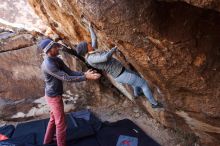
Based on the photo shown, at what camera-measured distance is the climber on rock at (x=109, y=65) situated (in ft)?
17.1

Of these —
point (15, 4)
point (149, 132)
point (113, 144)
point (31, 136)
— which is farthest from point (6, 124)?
point (15, 4)

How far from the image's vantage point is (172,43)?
176 inches

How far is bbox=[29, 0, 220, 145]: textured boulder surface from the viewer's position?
14.0 feet

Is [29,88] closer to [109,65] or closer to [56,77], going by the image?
[56,77]

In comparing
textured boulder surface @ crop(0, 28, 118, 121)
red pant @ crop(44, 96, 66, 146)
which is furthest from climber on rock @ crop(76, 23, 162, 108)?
textured boulder surface @ crop(0, 28, 118, 121)

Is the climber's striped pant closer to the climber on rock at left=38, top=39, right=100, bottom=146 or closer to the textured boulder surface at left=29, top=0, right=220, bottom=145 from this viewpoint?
the textured boulder surface at left=29, top=0, right=220, bottom=145

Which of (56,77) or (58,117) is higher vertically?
(56,77)

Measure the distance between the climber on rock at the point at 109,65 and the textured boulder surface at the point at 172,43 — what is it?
200 millimetres

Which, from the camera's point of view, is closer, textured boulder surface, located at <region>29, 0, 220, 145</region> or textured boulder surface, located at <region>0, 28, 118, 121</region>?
textured boulder surface, located at <region>29, 0, 220, 145</region>

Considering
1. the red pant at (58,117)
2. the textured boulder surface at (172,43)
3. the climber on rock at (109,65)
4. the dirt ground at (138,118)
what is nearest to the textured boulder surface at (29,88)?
the dirt ground at (138,118)

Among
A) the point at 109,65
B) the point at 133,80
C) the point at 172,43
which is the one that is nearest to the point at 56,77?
the point at 109,65

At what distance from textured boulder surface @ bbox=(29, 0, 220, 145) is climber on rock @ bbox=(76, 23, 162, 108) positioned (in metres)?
0.20

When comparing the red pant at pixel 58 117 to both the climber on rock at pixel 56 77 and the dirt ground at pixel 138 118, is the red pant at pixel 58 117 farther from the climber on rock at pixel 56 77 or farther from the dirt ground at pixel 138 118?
the dirt ground at pixel 138 118

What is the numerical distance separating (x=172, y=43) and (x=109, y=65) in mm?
1252
